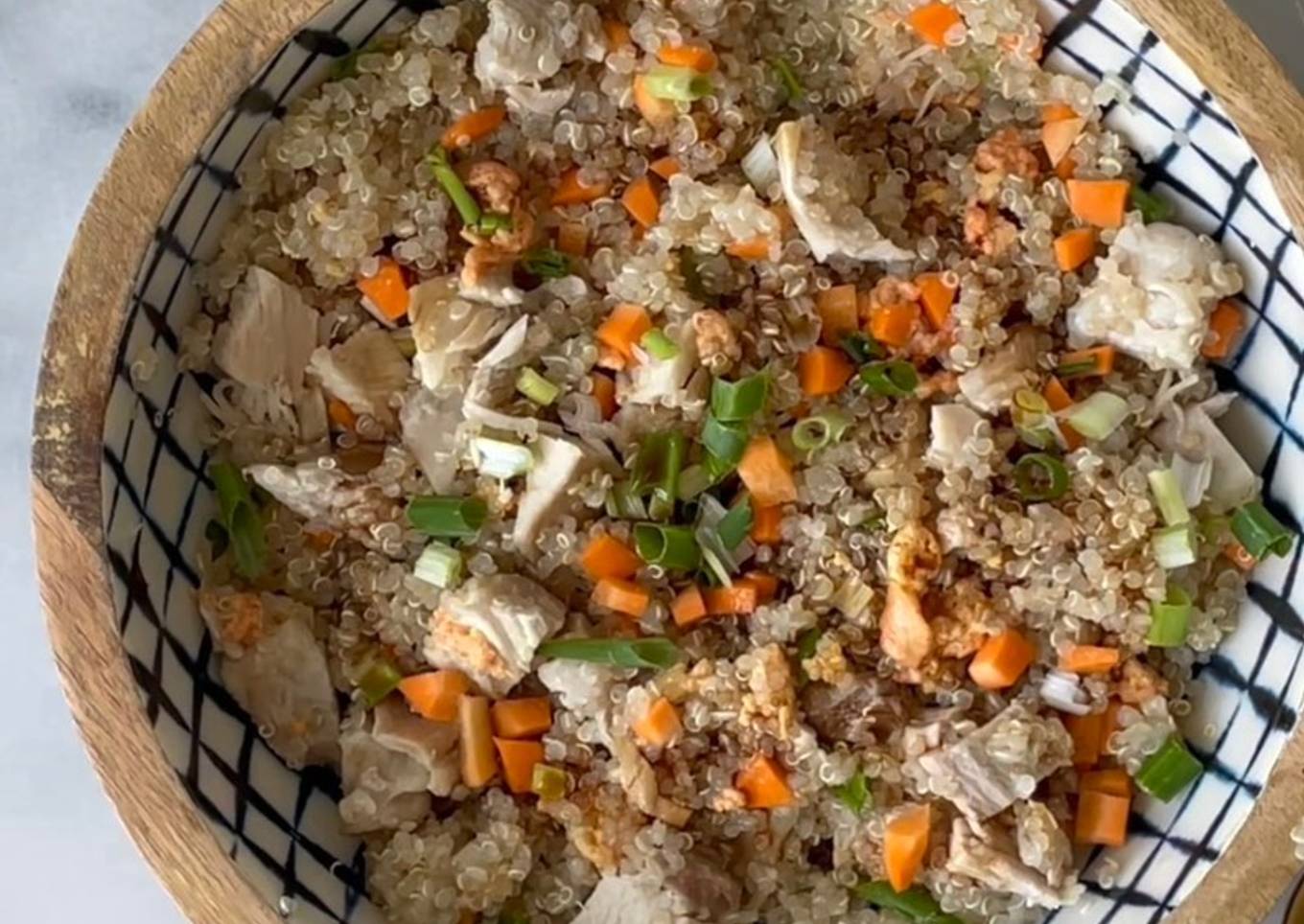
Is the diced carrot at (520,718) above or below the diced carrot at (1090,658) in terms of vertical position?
below

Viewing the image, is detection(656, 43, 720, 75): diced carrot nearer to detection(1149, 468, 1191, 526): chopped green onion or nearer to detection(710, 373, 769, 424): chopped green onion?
detection(710, 373, 769, 424): chopped green onion

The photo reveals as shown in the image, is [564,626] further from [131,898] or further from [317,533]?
[131,898]

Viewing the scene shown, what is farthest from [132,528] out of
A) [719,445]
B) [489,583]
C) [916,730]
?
[916,730]

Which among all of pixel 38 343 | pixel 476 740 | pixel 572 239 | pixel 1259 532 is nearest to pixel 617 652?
pixel 476 740

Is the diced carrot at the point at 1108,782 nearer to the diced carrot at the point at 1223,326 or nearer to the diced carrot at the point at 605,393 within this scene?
the diced carrot at the point at 1223,326

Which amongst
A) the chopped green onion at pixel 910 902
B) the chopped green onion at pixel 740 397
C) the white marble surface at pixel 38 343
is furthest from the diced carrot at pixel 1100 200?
the white marble surface at pixel 38 343
